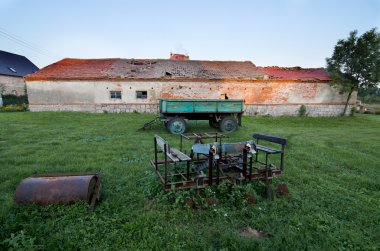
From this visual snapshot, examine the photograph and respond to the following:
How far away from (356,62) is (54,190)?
1913cm

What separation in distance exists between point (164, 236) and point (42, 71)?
1908 cm

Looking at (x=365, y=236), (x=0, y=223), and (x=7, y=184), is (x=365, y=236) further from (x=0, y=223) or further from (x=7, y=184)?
(x=7, y=184)

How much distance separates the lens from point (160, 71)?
1750cm

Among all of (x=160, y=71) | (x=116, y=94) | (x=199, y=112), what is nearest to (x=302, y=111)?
(x=199, y=112)

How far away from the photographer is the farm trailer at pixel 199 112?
933cm

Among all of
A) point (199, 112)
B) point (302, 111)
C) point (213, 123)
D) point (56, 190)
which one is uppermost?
point (199, 112)

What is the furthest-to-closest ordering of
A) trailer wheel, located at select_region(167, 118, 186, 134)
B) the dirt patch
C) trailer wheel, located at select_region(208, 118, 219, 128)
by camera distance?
trailer wheel, located at select_region(208, 118, 219, 128), trailer wheel, located at select_region(167, 118, 186, 134), the dirt patch

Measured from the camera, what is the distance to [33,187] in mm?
3209

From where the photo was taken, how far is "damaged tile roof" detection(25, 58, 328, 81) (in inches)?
642

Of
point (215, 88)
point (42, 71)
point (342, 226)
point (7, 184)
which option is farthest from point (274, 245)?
point (42, 71)

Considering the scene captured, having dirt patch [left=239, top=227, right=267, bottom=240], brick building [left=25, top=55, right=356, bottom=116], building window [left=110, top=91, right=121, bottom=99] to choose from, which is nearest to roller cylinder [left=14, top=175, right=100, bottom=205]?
dirt patch [left=239, top=227, right=267, bottom=240]

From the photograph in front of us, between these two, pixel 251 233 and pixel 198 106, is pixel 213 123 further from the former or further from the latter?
pixel 251 233

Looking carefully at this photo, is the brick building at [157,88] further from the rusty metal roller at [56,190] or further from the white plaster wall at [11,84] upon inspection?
the rusty metal roller at [56,190]

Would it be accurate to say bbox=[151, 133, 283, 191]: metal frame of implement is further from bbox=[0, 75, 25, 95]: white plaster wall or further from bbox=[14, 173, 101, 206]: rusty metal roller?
bbox=[0, 75, 25, 95]: white plaster wall
